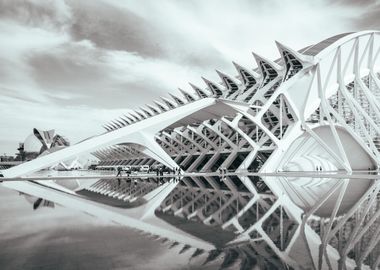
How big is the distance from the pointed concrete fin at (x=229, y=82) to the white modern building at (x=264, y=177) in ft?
0.69

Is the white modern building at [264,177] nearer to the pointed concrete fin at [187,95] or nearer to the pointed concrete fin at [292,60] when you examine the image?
the pointed concrete fin at [292,60]

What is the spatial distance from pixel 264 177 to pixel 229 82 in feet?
65.2

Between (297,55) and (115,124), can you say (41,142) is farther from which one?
(297,55)

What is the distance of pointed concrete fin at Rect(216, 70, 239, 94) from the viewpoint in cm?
4302

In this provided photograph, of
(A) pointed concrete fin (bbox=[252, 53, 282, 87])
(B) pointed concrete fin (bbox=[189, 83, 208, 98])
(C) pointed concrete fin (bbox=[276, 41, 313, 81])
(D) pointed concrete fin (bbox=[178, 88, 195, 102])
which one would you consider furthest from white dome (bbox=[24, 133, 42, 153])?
(C) pointed concrete fin (bbox=[276, 41, 313, 81])

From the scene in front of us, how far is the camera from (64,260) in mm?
4723

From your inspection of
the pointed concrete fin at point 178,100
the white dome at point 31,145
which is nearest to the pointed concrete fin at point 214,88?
the pointed concrete fin at point 178,100

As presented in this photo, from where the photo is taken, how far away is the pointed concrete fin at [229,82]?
43.0 m

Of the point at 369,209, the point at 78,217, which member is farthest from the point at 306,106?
the point at 78,217

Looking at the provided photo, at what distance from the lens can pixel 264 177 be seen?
26.8m

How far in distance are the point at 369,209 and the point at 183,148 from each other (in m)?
41.9

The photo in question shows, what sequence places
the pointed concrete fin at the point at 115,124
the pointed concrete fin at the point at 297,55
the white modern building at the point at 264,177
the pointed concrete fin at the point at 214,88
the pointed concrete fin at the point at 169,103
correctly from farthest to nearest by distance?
the pointed concrete fin at the point at 115,124
the pointed concrete fin at the point at 169,103
the pointed concrete fin at the point at 214,88
the pointed concrete fin at the point at 297,55
the white modern building at the point at 264,177

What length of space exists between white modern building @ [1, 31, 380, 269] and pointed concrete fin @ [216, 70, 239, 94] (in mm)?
211

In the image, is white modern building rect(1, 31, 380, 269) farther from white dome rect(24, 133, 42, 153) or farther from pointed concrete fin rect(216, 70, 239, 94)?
white dome rect(24, 133, 42, 153)
